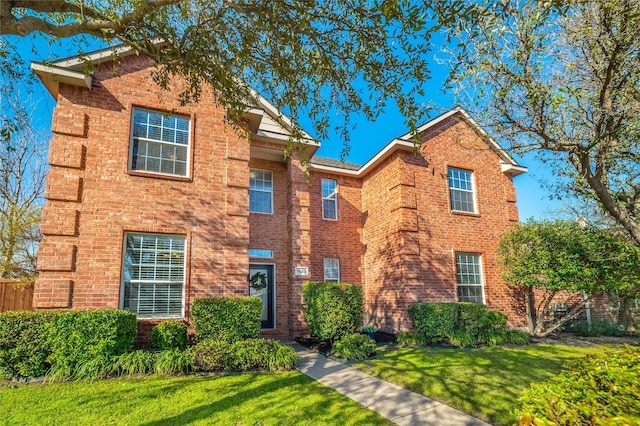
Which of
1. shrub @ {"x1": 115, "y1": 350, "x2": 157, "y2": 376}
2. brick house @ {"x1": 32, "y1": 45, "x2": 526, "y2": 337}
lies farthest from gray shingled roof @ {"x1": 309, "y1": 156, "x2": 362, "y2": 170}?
shrub @ {"x1": 115, "y1": 350, "x2": 157, "y2": 376}

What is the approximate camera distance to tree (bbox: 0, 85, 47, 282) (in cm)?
1329

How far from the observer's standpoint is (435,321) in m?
10.6

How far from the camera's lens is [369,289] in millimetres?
13695

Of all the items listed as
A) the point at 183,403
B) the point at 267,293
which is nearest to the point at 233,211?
the point at 267,293

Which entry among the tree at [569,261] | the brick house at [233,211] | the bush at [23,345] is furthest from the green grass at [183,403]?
the tree at [569,261]

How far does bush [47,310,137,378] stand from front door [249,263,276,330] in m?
5.27

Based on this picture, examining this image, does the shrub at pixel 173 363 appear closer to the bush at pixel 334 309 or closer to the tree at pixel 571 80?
the bush at pixel 334 309

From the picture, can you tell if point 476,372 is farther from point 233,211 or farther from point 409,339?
point 233,211

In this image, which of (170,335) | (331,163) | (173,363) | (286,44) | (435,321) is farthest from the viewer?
(331,163)

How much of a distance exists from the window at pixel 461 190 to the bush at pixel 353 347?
264 inches

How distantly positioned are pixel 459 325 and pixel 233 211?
7958 mm

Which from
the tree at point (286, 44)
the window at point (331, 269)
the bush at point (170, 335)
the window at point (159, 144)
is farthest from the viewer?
the window at point (331, 269)

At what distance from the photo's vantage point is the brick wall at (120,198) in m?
7.84

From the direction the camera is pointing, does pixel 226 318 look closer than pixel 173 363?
No
